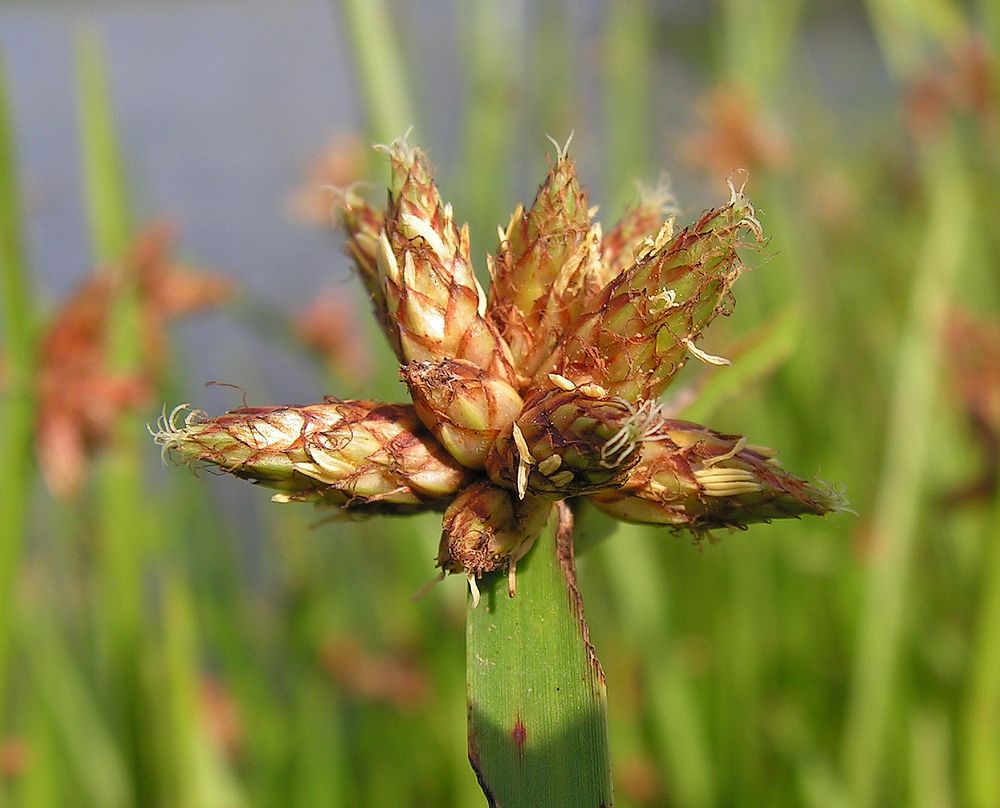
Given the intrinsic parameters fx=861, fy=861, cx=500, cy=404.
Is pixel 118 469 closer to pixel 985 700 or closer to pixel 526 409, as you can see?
pixel 526 409

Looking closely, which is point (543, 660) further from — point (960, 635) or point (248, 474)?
point (960, 635)

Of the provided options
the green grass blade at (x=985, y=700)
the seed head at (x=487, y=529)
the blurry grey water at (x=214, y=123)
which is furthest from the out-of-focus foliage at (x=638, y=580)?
the blurry grey water at (x=214, y=123)

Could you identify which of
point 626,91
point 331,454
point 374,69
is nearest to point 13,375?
point 374,69

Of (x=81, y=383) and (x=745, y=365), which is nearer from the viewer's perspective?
(x=745, y=365)

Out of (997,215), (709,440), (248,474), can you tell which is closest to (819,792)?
(709,440)

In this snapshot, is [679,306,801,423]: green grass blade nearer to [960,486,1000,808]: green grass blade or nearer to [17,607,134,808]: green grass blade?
[960,486,1000,808]: green grass blade
